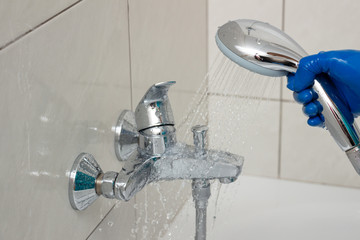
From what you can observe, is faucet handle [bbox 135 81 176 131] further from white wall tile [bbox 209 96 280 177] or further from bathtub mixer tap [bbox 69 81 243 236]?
white wall tile [bbox 209 96 280 177]

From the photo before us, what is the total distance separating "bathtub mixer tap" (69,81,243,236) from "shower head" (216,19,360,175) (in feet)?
0.31

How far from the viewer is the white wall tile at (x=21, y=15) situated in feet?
1.65

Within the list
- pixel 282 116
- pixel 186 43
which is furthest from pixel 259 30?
pixel 282 116

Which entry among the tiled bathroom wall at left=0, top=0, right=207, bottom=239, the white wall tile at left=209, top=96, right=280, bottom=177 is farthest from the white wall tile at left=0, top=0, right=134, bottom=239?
the white wall tile at left=209, top=96, right=280, bottom=177

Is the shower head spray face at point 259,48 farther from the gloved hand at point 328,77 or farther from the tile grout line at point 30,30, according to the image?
the tile grout line at point 30,30

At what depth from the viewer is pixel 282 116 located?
114cm

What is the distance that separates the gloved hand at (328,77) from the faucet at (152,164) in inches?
4.4

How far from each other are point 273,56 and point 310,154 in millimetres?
519

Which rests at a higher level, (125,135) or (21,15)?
(21,15)

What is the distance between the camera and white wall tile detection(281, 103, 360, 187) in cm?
Result: 113

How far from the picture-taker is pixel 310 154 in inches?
45.1

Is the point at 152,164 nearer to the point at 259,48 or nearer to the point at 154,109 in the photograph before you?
the point at 154,109

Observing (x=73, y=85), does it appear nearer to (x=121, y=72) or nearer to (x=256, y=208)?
(x=121, y=72)

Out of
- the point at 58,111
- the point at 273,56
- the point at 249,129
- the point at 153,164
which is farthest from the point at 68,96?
the point at 249,129
